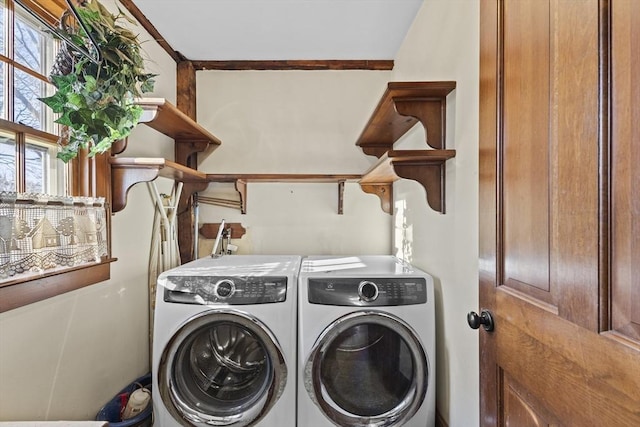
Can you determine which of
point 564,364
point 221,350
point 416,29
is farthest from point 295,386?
point 416,29

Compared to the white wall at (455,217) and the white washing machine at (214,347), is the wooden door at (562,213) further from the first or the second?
the white washing machine at (214,347)

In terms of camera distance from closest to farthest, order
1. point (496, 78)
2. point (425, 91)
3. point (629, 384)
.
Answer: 1. point (629, 384)
2. point (496, 78)
3. point (425, 91)

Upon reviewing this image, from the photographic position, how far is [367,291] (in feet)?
5.57

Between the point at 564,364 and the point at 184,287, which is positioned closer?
the point at 564,364

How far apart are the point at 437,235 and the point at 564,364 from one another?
103 cm

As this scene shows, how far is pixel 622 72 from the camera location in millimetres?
606

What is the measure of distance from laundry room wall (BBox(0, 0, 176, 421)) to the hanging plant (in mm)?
467

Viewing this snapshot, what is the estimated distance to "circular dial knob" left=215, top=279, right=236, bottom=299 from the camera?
1704mm

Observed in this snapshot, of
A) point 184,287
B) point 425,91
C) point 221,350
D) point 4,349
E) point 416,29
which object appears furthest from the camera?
point 416,29

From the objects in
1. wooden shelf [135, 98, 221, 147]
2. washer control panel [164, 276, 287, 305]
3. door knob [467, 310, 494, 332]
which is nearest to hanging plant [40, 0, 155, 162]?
wooden shelf [135, 98, 221, 147]

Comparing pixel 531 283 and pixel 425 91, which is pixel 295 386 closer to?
pixel 531 283

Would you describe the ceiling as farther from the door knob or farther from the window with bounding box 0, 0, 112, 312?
the door knob

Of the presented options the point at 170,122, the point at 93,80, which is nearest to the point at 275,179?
the point at 170,122

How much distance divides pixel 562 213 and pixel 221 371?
170cm
